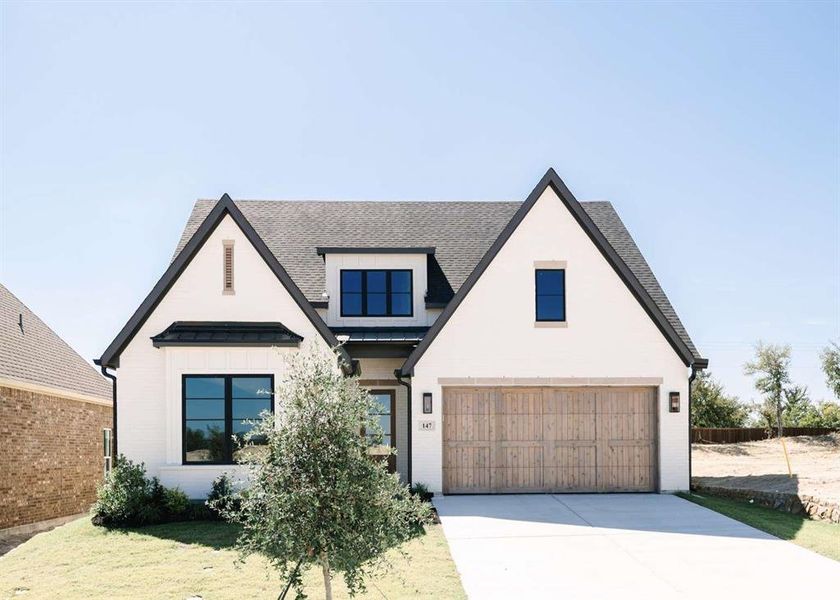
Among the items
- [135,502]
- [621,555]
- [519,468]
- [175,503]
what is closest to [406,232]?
[519,468]

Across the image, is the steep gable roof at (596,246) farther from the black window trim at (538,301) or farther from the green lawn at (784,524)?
the green lawn at (784,524)

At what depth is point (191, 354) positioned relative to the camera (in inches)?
616

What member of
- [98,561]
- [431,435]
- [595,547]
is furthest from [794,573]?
[98,561]

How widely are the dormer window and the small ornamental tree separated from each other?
856 cm

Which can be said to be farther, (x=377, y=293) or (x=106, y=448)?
(x=106, y=448)

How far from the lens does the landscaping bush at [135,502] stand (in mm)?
14445

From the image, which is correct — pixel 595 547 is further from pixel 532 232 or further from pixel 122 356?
pixel 122 356

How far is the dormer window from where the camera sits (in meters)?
16.1

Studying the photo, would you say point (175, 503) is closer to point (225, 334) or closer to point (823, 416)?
point (225, 334)

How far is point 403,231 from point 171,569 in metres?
12.0

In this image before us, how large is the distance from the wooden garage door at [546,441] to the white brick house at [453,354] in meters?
0.03

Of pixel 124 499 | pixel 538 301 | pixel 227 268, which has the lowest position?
pixel 124 499

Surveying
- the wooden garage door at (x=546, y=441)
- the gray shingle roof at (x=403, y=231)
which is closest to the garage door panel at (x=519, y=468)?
the wooden garage door at (x=546, y=441)

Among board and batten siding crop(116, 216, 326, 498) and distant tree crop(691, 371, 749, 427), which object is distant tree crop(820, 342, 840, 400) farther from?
board and batten siding crop(116, 216, 326, 498)
